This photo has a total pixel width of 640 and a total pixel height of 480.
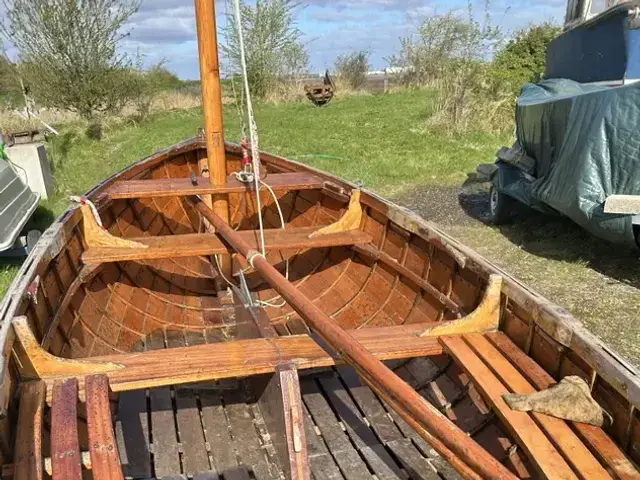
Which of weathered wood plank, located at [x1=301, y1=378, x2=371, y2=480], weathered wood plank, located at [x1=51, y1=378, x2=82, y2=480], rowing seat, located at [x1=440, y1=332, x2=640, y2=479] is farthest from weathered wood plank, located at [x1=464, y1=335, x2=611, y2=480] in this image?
weathered wood plank, located at [x1=51, y1=378, x2=82, y2=480]

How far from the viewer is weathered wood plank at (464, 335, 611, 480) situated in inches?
82.3

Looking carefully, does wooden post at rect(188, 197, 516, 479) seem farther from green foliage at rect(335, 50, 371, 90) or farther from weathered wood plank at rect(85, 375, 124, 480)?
green foliage at rect(335, 50, 371, 90)

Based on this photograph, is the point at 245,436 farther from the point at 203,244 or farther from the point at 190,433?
the point at 203,244

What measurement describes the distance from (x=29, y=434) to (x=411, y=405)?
5.05 ft

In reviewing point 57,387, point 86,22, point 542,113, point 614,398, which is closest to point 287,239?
point 57,387

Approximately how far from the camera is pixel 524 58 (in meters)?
14.4

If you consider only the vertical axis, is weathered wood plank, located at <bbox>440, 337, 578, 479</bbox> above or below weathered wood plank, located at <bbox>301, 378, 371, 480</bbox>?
above

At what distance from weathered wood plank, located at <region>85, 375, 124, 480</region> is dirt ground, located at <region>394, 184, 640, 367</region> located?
12.2 ft

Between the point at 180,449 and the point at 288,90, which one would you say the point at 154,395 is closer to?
the point at 180,449

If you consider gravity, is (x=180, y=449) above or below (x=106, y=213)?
below

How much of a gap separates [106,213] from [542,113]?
4.94m

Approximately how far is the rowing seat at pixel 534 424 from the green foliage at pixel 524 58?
39.4 ft

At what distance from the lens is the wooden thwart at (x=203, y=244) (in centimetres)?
405

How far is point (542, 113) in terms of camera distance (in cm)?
657
